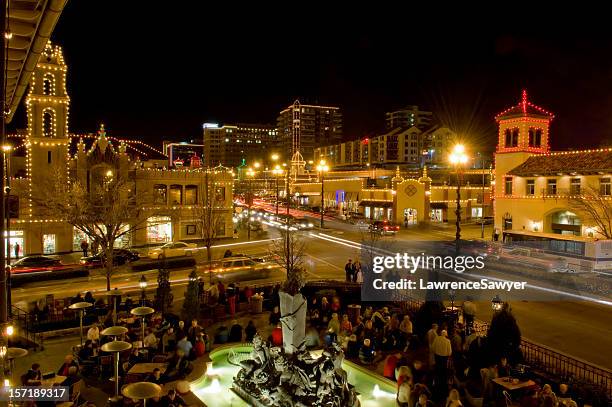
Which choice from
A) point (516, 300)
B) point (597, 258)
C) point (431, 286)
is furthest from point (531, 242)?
point (431, 286)

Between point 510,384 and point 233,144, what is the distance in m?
176

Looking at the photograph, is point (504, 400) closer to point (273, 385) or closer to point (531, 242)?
point (273, 385)

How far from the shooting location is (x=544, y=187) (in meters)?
38.4

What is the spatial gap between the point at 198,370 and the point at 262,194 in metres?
99.2

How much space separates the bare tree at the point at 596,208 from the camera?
32031 mm

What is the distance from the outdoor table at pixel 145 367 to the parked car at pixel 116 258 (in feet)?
54.6

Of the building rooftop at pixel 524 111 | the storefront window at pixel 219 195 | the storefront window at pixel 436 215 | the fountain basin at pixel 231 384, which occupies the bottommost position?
the fountain basin at pixel 231 384

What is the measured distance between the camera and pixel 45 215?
33.8m

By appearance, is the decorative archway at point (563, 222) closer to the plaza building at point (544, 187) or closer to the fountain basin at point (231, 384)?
the plaza building at point (544, 187)

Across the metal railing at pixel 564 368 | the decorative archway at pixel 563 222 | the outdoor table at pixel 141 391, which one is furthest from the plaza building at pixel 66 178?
the decorative archway at pixel 563 222

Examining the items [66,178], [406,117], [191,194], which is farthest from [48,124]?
[406,117]

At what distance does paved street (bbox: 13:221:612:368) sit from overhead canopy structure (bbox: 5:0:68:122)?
640 inches

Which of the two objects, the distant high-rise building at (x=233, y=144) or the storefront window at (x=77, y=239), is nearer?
the storefront window at (x=77, y=239)

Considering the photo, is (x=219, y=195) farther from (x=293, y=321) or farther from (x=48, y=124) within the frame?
(x=293, y=321)
